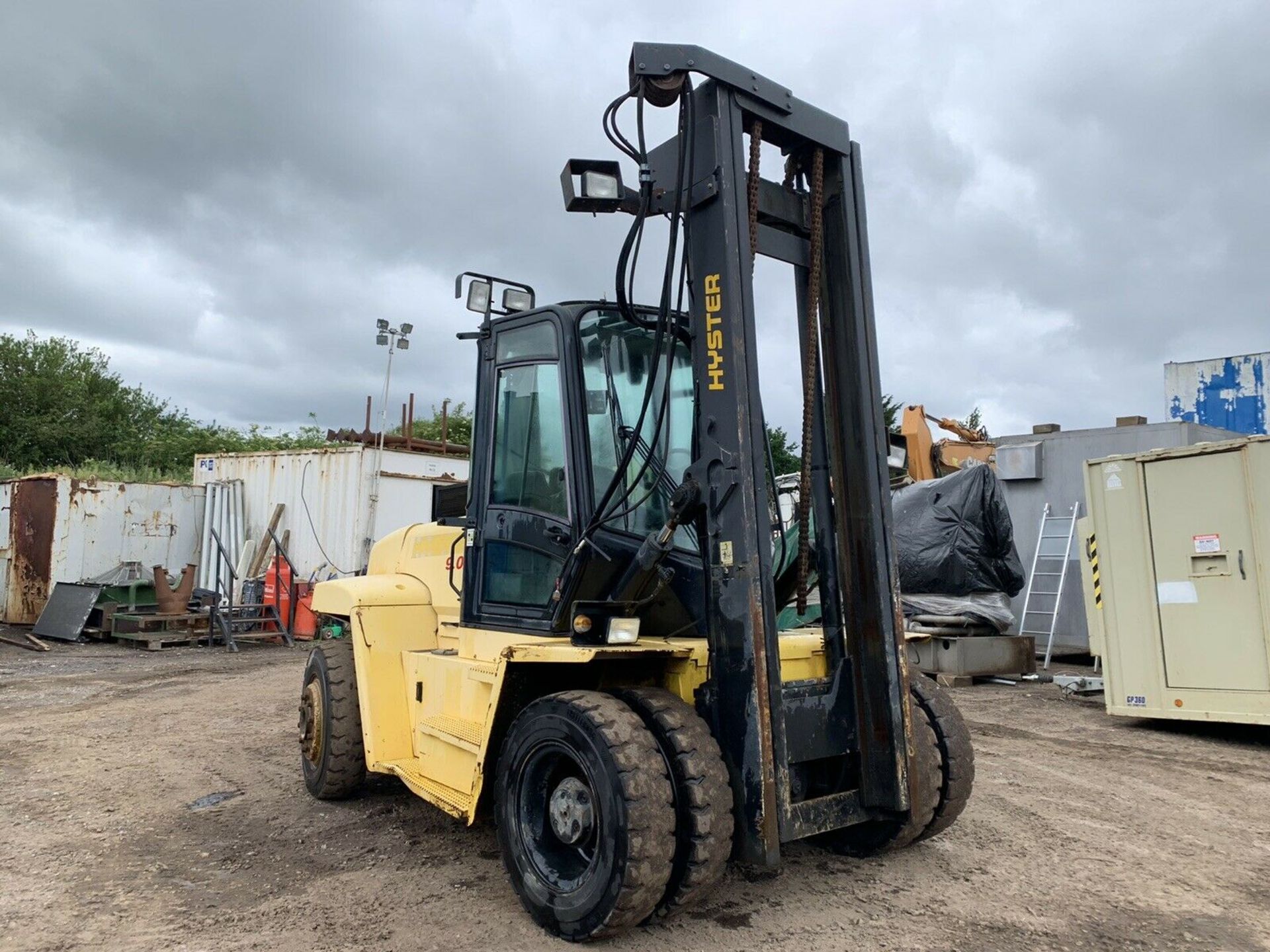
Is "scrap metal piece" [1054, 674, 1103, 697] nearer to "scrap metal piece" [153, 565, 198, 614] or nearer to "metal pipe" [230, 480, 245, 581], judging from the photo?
"scrap metal piece" [153, 565, 198, 614]

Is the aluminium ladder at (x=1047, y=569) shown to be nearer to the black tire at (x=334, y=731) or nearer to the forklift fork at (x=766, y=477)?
the forklift fork at (x=766, y=477)

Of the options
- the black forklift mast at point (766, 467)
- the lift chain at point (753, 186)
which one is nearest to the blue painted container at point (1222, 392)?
the black forklift mast at point (766, 467)

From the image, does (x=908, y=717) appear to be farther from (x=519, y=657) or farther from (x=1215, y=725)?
(x=1215, y=725)

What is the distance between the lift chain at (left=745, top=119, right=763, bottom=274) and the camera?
12.8 feet

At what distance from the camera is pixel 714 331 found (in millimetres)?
3795

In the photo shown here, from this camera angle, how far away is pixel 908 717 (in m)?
3.88

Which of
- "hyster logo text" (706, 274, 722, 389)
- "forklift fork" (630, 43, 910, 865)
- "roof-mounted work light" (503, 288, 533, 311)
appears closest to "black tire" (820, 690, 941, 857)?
"forklift fork" (630, 43, 910, 865)

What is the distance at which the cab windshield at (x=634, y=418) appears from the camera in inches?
166

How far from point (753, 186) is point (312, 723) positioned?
4105 millimetres

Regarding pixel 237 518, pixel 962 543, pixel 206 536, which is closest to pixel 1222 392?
pixel 962 543

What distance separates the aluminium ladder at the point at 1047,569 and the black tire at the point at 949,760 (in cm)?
901

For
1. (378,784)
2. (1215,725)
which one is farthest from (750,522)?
(1215,725)

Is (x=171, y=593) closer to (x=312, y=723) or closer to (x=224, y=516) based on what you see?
(x=224, y=516)

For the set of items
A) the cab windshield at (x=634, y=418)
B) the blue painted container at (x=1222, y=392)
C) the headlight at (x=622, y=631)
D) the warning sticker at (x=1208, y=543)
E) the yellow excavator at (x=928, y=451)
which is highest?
the blue painted container at (x=1222, y=392)
